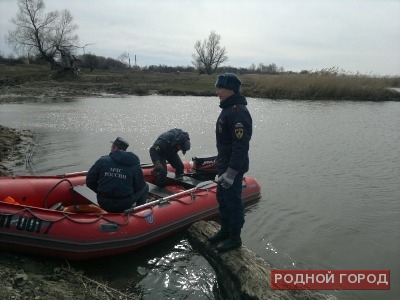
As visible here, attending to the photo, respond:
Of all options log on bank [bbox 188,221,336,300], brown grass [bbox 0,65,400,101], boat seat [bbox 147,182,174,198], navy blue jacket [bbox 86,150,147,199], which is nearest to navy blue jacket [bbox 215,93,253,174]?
log on bank [bbox 188,221,336,300]

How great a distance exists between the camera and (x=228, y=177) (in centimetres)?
404

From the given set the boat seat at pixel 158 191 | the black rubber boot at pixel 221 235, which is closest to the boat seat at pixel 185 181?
the boat seat at pixel 158 191

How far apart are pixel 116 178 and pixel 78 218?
680 millimetres

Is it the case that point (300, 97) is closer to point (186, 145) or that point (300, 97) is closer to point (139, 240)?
point (186, 145)

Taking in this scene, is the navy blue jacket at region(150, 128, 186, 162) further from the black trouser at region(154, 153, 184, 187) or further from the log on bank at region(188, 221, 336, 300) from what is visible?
the log on bank at region(188, 221, 336, 300)

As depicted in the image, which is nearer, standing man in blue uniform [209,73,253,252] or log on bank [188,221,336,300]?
log on bank [188,221,336,300]

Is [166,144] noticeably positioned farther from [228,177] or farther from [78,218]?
[228,177]

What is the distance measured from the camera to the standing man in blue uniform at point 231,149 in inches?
158

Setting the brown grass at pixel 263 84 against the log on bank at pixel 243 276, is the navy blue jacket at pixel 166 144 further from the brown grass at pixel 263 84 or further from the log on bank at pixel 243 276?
the brown grass at pixel 263 84

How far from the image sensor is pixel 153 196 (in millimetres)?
6633

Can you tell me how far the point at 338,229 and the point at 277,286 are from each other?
9.92 ft

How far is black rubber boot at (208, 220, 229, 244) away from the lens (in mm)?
4543

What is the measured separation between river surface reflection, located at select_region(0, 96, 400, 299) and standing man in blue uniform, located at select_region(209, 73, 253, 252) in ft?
2.83

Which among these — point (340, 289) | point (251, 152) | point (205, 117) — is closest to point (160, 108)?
point (205, 117)
